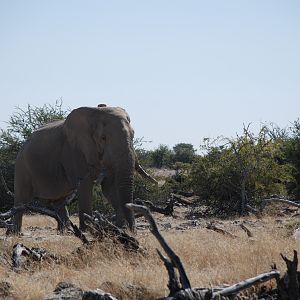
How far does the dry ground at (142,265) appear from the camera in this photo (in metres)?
6.58

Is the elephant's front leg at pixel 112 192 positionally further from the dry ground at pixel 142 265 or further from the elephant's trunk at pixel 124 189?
the dry ground at pixel 142 265

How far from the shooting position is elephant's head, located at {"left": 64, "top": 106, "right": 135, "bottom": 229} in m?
11.8

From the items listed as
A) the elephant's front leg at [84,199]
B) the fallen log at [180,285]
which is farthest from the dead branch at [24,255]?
the elephant's front leg at [84,199]

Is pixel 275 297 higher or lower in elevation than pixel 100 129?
lower

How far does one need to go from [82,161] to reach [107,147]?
38.8 inches

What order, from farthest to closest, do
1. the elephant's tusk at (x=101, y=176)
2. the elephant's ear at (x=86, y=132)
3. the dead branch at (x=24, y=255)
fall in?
the elephant's ear at (x=86, y=132) → the elephant's tusk at (x=101, y=176) → the dead branch at (x=24, y=255)

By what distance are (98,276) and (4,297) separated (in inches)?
42.5

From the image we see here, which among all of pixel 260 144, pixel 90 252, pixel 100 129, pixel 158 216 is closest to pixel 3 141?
pixel 158 216

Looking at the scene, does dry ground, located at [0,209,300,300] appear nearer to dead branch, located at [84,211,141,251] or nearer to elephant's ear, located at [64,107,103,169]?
dead branch, located at [84,211,141,251]

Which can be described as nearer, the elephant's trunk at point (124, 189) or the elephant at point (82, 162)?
the elephant's trunk at point (124, 189)

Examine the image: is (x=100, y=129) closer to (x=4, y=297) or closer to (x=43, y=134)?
(x=43, y=134)

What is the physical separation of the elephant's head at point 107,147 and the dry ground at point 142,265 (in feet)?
6.52

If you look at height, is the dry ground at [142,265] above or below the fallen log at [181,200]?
above

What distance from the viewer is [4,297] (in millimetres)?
6469
